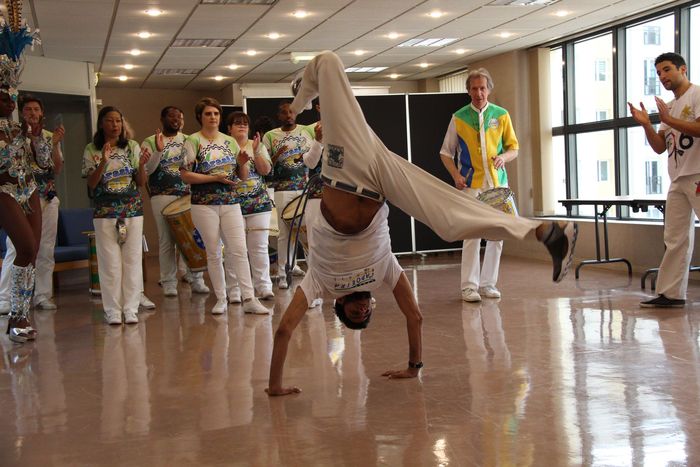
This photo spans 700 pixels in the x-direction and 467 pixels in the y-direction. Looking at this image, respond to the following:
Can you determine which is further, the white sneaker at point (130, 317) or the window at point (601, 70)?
the window at point (601, 70)

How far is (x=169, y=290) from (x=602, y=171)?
570cm

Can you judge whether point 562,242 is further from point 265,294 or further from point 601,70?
point 601,70

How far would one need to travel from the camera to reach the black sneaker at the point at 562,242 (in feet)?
11.1

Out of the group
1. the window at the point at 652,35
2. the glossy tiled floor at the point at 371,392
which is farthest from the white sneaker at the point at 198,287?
the window at the point at 652,35

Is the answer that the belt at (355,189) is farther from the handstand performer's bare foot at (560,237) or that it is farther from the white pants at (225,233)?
the white pants at (225,233)

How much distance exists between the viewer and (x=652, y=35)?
9297 millimetres

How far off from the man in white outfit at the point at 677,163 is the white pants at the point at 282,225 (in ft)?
10.7

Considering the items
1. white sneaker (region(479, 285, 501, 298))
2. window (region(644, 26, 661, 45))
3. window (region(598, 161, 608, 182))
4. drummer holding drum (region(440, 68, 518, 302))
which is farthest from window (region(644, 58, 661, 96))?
white sneaker (region(479, 285, 501, 298))

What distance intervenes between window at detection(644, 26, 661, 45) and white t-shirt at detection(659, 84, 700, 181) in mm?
3747

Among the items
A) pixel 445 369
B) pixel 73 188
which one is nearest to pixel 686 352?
pixel 445 369

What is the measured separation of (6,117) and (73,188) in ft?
20.8

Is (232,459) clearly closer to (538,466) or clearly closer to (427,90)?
(538,466)

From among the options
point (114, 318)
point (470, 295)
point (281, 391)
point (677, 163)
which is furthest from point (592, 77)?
point (281, 391)

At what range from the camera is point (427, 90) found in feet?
47.6
